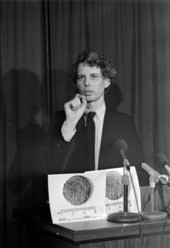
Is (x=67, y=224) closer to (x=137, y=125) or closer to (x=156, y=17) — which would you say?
(x=137, y=125)

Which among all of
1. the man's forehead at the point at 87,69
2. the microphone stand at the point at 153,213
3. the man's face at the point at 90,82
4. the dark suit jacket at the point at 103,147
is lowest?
the microphone stand at the point at 153,213

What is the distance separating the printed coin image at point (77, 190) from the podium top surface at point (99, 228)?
0.40ft

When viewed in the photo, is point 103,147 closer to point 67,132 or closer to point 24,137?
point 67,132

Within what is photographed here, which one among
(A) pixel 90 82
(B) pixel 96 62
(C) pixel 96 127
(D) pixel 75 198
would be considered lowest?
(D) pixel 75 198

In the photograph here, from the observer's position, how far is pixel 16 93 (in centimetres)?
331

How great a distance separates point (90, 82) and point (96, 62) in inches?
5.3

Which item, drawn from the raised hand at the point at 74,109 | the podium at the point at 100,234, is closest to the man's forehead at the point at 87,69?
the raised hand at the point at 74,109

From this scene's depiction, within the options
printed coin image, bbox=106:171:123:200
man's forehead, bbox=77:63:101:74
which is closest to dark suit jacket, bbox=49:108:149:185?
man's forehead, bbox=77:63:101:74

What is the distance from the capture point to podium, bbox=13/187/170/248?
2.57 m

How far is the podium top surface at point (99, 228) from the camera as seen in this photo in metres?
2.55

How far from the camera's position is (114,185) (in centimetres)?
292

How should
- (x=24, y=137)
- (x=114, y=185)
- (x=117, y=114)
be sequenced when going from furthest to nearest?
(x=117, y=114), (x=24, y=137), (x=114, y=185)

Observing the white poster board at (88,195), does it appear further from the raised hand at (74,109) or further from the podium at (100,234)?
the raised hand at (74,109)

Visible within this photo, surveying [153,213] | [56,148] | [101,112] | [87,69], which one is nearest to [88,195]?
[153,213]
